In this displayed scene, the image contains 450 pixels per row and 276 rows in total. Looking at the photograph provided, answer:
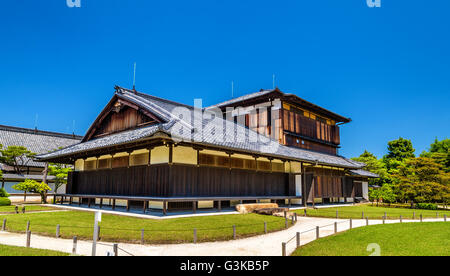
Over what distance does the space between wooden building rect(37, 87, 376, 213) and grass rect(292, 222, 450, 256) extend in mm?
8153

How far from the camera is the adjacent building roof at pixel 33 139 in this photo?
39.2 m

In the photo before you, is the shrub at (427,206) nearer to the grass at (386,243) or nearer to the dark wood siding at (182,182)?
the dark wood siding at (182,182)

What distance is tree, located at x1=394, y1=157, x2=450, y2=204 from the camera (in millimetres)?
27422

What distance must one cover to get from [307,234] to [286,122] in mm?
17593

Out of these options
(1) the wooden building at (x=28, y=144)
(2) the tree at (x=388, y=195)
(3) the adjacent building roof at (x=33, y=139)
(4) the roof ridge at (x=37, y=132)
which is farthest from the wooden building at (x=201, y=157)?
(4) the roof ridge at (x=37, y=132)

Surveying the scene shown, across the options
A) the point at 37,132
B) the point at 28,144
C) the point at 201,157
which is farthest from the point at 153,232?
the point at 37,132

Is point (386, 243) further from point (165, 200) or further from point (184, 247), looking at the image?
point (165, 200)

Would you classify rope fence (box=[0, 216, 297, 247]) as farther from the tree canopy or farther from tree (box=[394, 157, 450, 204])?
the tree canopy

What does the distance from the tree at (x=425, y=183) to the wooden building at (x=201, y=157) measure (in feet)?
17.6

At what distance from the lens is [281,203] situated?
2464 cm

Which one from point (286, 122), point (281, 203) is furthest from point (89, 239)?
point (286, 122)

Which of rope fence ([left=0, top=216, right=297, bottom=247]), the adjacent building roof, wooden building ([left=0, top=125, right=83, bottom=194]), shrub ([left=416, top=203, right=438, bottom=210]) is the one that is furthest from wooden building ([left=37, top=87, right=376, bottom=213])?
the adjacent building roof

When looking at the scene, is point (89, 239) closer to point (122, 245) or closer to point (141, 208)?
point (122, 245)
